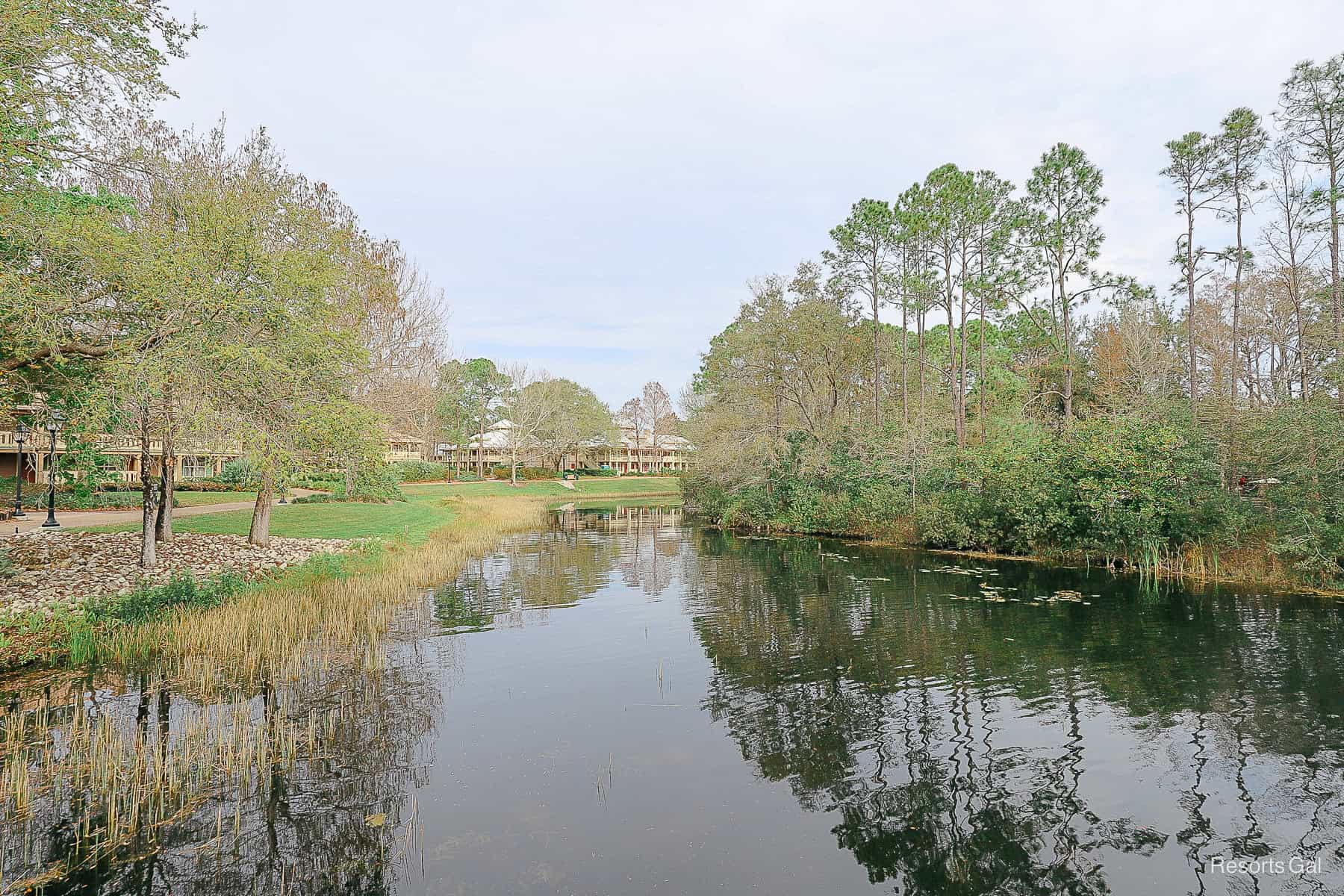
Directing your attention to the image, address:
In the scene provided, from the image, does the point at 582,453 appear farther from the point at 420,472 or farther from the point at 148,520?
the point at 148,520

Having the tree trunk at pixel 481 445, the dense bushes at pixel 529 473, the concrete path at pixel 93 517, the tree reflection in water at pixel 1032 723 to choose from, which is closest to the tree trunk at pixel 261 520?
the concrete path at pixel 93 517

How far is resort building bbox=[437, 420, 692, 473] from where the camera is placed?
227ft

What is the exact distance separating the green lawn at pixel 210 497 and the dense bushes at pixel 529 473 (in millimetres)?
34228

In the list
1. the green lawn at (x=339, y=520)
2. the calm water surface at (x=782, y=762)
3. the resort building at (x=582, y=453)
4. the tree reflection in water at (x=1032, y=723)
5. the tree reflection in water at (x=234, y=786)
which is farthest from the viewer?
the resort building at (x=582, y=453)

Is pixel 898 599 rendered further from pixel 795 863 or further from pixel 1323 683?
pixel 795 863

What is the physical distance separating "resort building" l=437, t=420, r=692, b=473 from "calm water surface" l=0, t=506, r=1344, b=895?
1296 inches

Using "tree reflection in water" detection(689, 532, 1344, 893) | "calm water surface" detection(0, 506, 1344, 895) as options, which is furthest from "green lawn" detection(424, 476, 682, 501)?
"calm water surface" detection(0, 506, 1344, 895)

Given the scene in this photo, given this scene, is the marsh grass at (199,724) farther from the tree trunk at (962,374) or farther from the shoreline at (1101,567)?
the tree trunk at (962,374)

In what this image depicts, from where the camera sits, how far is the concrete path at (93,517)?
67.6 feet

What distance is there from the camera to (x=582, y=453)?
85.2 metres

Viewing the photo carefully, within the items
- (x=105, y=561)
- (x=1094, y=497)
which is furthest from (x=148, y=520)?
(x=1094, y=497)

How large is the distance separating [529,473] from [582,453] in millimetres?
14989

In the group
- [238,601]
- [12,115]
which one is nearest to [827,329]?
[238,601]

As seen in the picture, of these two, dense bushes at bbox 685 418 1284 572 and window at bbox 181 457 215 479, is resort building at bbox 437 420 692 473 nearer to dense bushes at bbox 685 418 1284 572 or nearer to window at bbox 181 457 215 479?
dense bushes at bbox 685 418 1284 572
